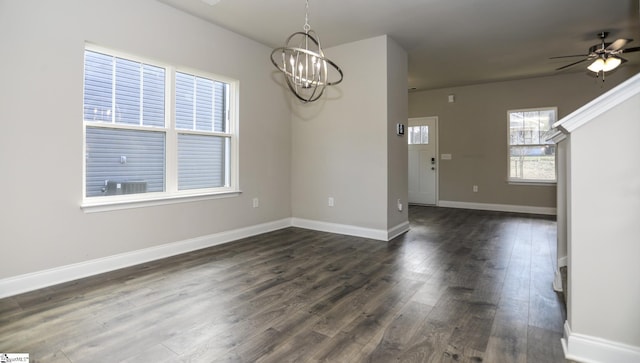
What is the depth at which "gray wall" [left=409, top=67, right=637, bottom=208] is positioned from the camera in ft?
20.0

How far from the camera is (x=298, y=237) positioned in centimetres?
438

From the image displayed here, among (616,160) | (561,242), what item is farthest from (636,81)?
(561,242)

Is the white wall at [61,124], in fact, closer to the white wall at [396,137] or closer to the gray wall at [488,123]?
the white wall at [396,137]

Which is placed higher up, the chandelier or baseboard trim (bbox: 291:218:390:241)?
the chandelier

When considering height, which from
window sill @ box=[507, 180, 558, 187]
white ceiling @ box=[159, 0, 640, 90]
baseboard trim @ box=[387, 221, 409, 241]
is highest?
white ceiling @ box=[159, 0, 640, 90]

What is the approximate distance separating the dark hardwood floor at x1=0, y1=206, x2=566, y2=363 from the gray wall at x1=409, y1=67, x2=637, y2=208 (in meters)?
3.37

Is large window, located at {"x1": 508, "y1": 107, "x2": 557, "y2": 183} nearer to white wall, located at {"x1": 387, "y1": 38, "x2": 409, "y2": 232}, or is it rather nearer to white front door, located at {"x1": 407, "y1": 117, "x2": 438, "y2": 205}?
white front door, located at {"x1": 407, "y1": 117, "x2": 438, "y2": 205}

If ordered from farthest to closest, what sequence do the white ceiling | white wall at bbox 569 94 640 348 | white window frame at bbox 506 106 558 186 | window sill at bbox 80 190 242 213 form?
white window frame at bbox 506 106 558 186, the white ceiling, window sill at bbox 80 190 242 213, white wall at bbox 569 94 640 348

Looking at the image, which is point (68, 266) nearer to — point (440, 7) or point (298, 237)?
point (298, 237)

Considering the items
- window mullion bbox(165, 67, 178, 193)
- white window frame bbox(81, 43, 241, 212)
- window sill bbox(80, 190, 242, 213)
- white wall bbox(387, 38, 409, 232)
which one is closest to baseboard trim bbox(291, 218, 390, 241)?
white wall bbox(387, 38, 409, 232)

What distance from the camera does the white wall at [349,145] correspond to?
14.1 feet

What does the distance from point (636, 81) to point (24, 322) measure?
362 cm

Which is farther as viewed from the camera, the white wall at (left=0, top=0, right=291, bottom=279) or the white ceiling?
the white ceiling

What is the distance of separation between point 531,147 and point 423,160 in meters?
2.15
